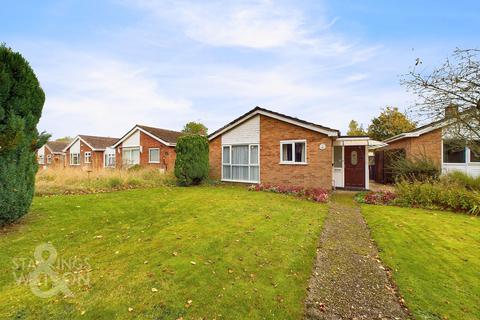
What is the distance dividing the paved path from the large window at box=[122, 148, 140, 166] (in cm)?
2438

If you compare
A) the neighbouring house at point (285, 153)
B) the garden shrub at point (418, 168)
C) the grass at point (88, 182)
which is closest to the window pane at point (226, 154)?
the neighbouring house at point (285, 153)

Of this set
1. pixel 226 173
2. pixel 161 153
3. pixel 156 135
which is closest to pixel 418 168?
pixel 226 173

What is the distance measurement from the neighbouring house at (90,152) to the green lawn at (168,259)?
994 inches

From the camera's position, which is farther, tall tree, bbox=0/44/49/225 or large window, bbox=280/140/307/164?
large window, bbox=280/140/307/164

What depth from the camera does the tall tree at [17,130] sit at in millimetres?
5570

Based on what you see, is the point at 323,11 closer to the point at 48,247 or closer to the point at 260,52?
the point at 260,52

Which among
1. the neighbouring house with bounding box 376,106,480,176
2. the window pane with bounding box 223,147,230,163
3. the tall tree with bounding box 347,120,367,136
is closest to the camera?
the neighbouring house with bounding box 376,106,480,176

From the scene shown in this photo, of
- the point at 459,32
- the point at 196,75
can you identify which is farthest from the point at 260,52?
the point at 459,32

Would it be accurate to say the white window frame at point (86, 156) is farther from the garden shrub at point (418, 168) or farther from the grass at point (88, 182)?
A: the garden shrub at point (418, 168)

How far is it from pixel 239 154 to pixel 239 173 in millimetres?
1331

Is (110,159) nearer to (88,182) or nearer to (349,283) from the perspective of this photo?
(88,182)

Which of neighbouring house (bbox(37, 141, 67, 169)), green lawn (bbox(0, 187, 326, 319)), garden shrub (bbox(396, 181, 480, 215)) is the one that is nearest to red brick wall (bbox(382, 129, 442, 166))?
garden shrub (bbox(396, 181, 480, 215))

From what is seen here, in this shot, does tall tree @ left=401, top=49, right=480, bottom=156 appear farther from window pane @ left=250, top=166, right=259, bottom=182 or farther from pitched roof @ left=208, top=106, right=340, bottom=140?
window pane @ left=250, top=166, right=259, bottom=182

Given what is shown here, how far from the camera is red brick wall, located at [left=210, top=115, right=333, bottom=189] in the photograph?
13375 millimetres
